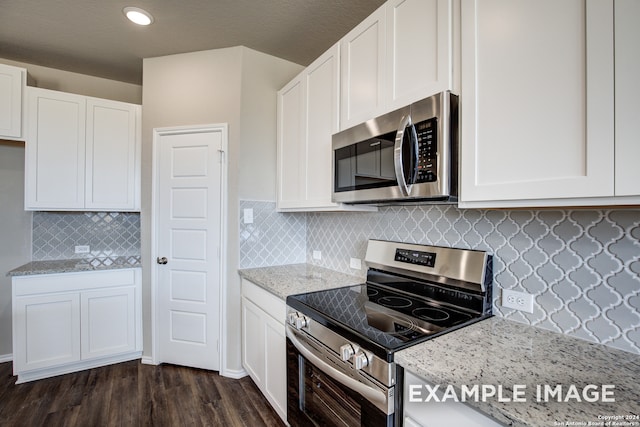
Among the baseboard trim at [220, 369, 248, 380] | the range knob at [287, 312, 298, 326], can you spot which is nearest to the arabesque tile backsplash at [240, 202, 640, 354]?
the range knob at [287, 312, 298, 326]

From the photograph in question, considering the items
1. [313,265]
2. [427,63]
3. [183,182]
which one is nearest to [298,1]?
[427,63]

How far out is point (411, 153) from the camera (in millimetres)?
1246

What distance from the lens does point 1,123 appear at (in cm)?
237

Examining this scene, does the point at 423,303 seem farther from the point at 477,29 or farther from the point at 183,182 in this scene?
the point at 183,182

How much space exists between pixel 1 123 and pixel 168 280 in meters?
1.80

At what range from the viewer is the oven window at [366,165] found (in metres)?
1.41

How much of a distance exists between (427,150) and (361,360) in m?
0.85

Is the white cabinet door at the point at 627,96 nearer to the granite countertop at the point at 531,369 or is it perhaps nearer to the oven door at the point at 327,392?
the granite countertop at the point at 531,369

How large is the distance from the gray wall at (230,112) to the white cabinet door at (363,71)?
1.01 metres

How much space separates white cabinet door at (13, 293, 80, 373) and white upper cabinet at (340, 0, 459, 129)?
2681 mm

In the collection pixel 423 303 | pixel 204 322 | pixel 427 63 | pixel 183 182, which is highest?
pixel 427 63

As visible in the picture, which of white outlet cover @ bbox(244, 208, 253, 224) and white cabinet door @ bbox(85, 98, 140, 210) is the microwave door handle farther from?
white cabinet door @ bbox(85, 98, 140, 210)

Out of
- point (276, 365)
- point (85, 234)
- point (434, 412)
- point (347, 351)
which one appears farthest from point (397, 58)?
point (85, 234)

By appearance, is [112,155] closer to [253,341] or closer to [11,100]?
[11,100]
